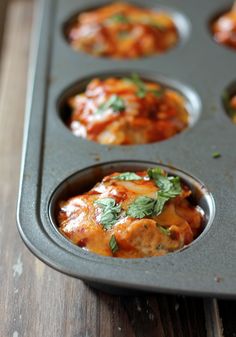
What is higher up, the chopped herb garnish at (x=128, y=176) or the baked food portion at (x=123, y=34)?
the baked food portion at (x=123, y=34)

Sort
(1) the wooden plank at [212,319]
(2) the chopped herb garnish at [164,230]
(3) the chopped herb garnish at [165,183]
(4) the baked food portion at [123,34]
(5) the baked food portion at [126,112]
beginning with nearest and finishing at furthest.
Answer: (1) the wooden plank at [212,319] < (2) the chopped herb garnish at [164,230] < (3) the chopped herb garnish at [165,183] < (5) the baked food portion at [126,112] < (4) the baked food portion at [123,34]

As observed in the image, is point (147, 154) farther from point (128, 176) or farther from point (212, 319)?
point (212, 319)

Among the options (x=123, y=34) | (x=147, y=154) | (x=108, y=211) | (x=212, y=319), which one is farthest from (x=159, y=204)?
(x=123, y=34)

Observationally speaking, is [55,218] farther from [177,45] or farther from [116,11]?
[116,11]

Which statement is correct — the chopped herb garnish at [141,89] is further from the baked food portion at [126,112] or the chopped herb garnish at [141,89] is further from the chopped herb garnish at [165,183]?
the chopped herb garnish at [165,183]

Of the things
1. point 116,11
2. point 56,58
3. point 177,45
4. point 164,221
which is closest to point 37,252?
point 164,221

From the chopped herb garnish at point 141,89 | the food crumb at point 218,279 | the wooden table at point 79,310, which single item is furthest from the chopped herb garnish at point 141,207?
the chopped herb garnish at point 141,89
